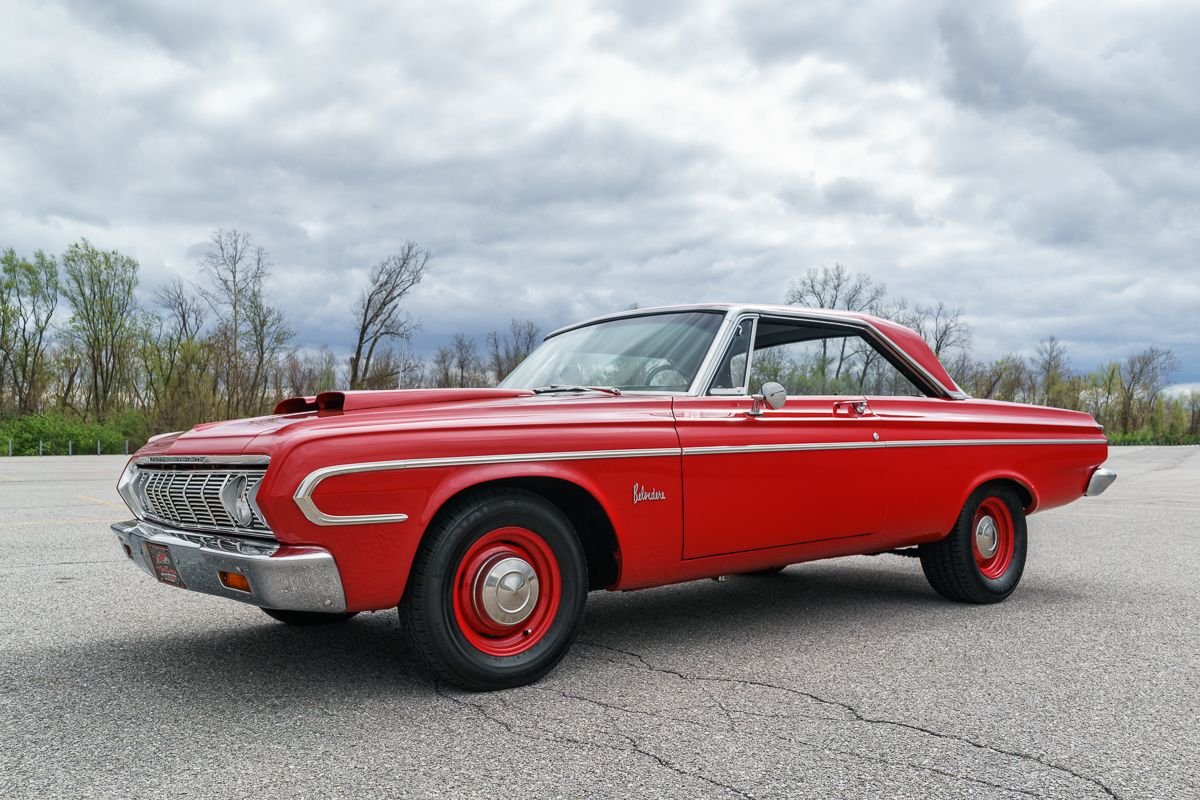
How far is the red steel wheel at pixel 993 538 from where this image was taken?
5668 millimetres

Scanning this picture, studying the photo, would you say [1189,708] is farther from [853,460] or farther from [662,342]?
Result: [662,342]

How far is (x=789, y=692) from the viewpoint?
3.74 meters

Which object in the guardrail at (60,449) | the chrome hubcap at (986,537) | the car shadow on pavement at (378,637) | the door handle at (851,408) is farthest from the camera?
the guardrail at (60,449)

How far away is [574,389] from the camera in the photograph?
14.7 feet

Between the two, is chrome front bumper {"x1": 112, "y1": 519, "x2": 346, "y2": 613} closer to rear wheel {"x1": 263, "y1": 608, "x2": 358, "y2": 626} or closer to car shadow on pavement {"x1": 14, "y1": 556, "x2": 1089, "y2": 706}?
car shadow on pavement {"x1": 14, "y1": 556, "x2": 1089, "y2": 706}

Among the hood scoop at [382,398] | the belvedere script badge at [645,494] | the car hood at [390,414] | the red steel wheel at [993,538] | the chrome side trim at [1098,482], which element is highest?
the hood scoop at [382,398]

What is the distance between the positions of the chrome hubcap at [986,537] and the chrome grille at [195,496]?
4090 millimetres

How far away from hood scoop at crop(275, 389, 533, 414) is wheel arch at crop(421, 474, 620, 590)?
439 mm

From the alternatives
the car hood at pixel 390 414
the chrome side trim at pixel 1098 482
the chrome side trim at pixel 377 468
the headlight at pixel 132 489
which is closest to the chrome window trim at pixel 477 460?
the chrome side trim at pixel 377 468

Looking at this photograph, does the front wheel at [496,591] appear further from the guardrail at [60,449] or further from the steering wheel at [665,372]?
the guardrail at [60,449]

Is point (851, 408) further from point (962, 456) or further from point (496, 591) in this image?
point (496, 591)

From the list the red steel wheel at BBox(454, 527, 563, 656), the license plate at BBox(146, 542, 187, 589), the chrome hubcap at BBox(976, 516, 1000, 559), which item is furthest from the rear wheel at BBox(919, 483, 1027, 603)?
the license plate at BBox(146, 542, 187, 589)

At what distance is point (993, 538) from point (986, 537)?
2.6 inches

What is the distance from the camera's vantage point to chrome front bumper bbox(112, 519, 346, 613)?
10.8 feet
